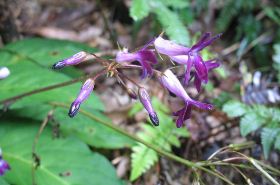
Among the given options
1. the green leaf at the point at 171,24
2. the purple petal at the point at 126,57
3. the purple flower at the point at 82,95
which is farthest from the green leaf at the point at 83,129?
the purple petal at the point at 126,57

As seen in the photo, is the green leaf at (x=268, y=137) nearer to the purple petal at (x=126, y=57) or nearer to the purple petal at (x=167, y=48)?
the purple petal at (x=167, y=48)

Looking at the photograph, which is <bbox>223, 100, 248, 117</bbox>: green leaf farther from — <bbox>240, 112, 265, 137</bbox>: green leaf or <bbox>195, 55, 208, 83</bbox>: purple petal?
<bbox>195, 55, 208, 83</bbox>: purple petal

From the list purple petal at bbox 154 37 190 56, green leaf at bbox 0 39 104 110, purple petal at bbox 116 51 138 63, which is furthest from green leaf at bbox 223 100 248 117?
purple petal at bbox 116 51 138 63

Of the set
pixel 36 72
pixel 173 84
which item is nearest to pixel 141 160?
pixel 36 72

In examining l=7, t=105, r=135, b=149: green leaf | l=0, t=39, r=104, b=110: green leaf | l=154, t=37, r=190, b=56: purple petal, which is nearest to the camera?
l=154, t=37, r=190, b=56: purple petal

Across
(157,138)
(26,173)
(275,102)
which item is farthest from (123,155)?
(275,102)

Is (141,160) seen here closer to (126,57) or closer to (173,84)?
(173,84)

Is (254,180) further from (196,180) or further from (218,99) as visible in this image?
(196,180)
